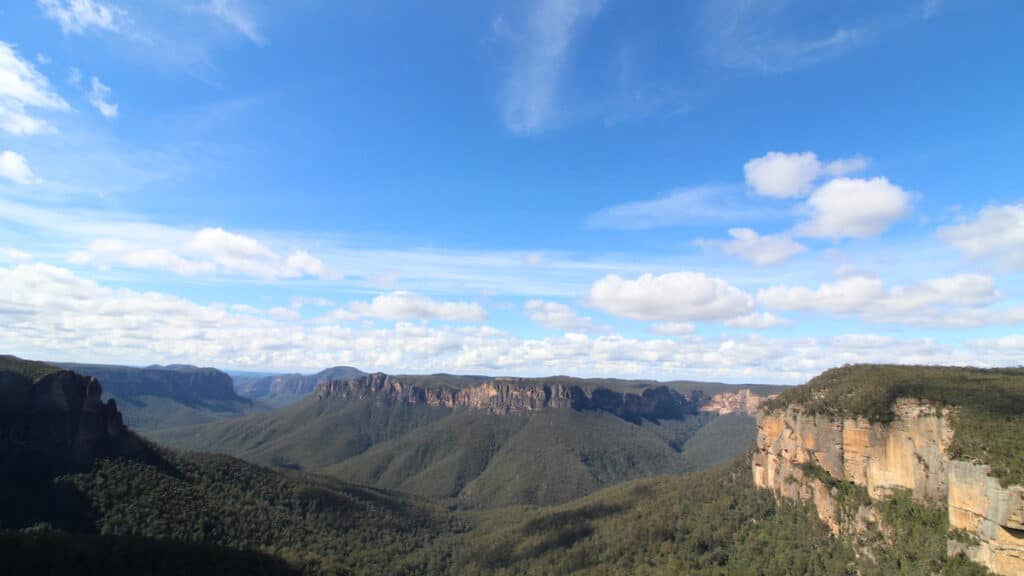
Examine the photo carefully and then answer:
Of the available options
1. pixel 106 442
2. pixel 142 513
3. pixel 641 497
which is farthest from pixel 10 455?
pixel 641 497

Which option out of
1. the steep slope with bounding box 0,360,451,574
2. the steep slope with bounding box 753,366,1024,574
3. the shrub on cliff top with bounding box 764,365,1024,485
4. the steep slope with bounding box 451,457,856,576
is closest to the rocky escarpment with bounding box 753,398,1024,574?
the steep slope with bounding box 753,366,1024,574

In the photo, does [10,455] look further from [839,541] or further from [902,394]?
[902,394]

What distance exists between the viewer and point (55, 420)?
4045 inches

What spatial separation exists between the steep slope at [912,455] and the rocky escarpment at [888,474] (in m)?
0.13

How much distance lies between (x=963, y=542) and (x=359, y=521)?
131 metres

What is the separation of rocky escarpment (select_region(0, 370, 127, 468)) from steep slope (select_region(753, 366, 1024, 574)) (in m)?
138

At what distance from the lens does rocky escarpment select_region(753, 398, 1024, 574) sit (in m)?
47.9

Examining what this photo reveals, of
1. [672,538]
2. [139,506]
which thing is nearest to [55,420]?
[139,506]

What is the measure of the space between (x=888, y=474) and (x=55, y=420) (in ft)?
488

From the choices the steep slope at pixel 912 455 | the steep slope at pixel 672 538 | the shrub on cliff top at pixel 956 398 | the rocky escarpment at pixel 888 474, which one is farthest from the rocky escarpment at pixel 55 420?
the shrub on cliff top at pixel 956 398

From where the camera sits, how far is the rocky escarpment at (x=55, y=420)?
97.9 metres

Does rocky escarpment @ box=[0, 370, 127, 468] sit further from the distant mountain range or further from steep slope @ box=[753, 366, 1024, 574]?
steep slope @ box=[753, 366, 1024, 574]

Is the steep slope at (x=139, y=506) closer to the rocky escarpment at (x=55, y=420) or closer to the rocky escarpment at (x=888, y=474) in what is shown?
the rocky escarpment at (x=55, y=420)

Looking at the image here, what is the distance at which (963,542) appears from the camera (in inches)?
2053
